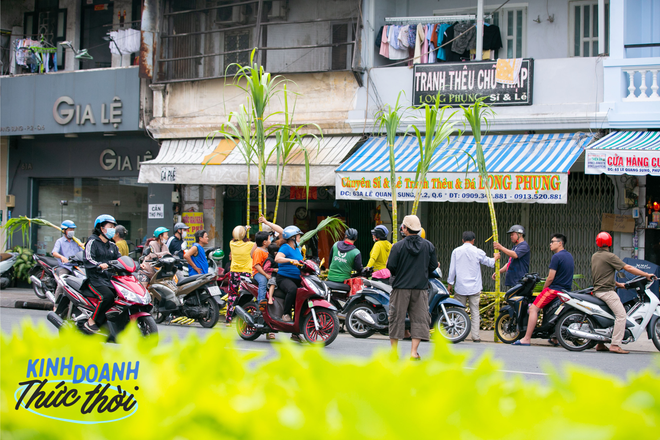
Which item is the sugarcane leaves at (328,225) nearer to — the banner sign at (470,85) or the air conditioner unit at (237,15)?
the banner sign at (470,85)

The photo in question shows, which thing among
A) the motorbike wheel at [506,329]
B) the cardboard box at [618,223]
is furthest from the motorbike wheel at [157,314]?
the cardboard box at [618,223]

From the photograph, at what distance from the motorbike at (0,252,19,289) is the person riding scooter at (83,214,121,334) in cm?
924

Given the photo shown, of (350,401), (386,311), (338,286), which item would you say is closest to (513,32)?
(338,286)

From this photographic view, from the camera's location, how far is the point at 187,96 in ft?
49.9

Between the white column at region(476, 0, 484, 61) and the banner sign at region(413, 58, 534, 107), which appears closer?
the banner sign at region(413, 58, 534, 107)

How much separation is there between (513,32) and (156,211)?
30.0ft

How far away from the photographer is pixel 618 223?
39.5 ft

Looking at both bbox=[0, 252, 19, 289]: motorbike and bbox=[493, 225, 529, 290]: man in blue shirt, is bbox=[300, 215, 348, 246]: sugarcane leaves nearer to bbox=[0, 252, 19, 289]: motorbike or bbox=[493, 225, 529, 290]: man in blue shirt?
bbox=[493, 225, 529, 290]: man in blue shirt

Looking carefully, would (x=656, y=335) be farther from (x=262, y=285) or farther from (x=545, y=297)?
(x=262, y=285)

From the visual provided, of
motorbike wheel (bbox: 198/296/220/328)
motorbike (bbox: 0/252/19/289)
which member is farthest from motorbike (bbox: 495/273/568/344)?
motorbike (bbox: 0/252/19/289)

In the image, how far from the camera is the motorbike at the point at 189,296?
10.7 metres

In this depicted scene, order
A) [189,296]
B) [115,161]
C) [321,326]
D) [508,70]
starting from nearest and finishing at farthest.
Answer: [321,326] → [189,296] → [508,70] → [115,161]

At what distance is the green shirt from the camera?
412 inches

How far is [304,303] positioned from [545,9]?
8561 mm
